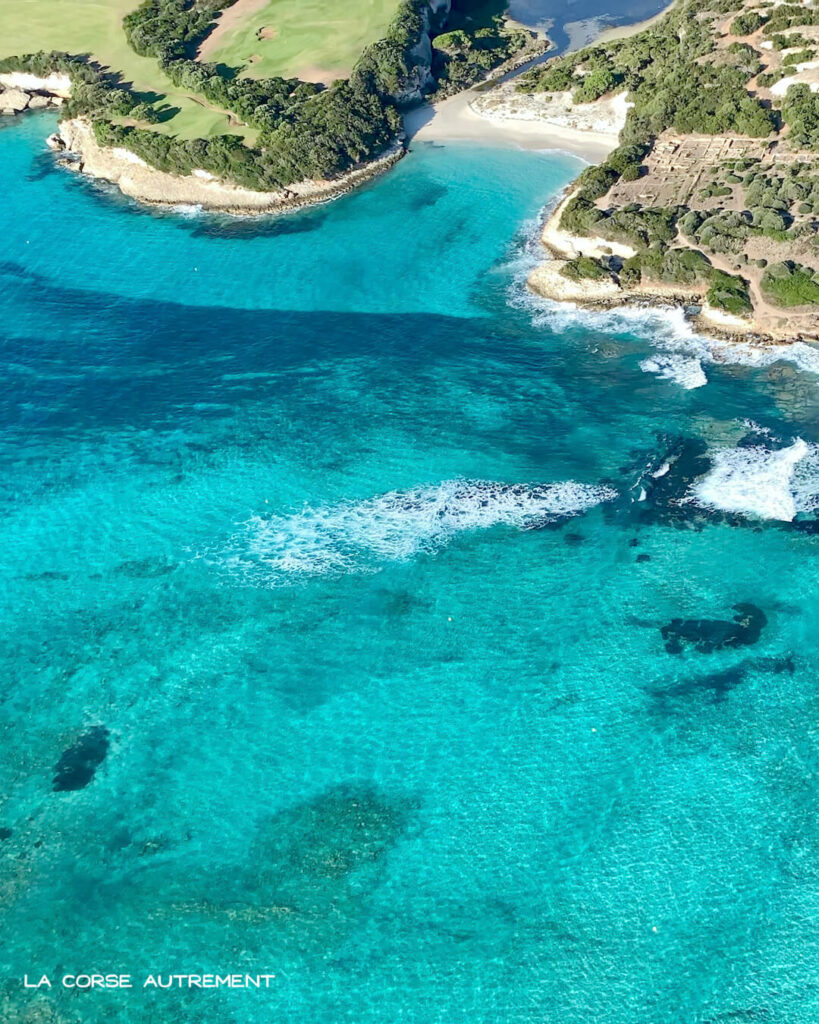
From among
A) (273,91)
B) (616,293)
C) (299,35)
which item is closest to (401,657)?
(616,293)

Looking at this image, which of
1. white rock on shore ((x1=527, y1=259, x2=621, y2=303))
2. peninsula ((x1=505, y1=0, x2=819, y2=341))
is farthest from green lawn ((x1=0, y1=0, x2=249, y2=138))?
white rock on shore ((x1=527, y1=259, x2=621, y2=303))

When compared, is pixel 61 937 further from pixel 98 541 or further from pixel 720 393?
pixel 720 393

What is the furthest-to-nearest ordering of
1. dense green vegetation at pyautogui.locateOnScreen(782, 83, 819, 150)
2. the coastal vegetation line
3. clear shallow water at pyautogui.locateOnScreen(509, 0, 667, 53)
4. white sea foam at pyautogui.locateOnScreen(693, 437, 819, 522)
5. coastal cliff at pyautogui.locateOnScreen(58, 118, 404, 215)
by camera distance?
1. clear shallow water at pyautogui.locateOnScreen(509, 0, 667, 53)
2. the coastal vegetation line
3. coastal cliff at pyautogui.locateOnScreen(58, 118, 404, 215)
4. dense green vegetation at pyautogui.locateOnScreen(782, 83, 819, 150)
5. white sea foam at pyautogui.locateOnScreen(693, 437, 819, 522)

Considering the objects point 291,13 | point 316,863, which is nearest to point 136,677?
point 316,863

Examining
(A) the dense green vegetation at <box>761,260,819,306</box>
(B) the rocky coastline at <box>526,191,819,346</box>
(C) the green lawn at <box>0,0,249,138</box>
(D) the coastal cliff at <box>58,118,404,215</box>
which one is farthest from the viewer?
(C) the green lawn at <box>0,0,249,138</box>

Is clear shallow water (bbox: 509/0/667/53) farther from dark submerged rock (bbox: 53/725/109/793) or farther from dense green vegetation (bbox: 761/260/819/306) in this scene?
dark submerged rock (bbox: 53/725/109/793)

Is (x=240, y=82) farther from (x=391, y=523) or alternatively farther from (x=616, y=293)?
(x=391, y=523)

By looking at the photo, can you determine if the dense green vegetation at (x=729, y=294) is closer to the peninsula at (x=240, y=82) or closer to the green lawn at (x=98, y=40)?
the peninsula at (x=240, y=82)

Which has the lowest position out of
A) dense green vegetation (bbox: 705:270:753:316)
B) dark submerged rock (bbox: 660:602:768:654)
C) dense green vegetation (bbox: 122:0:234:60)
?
dark submerged rock (bbox: 660:602:768:654)
